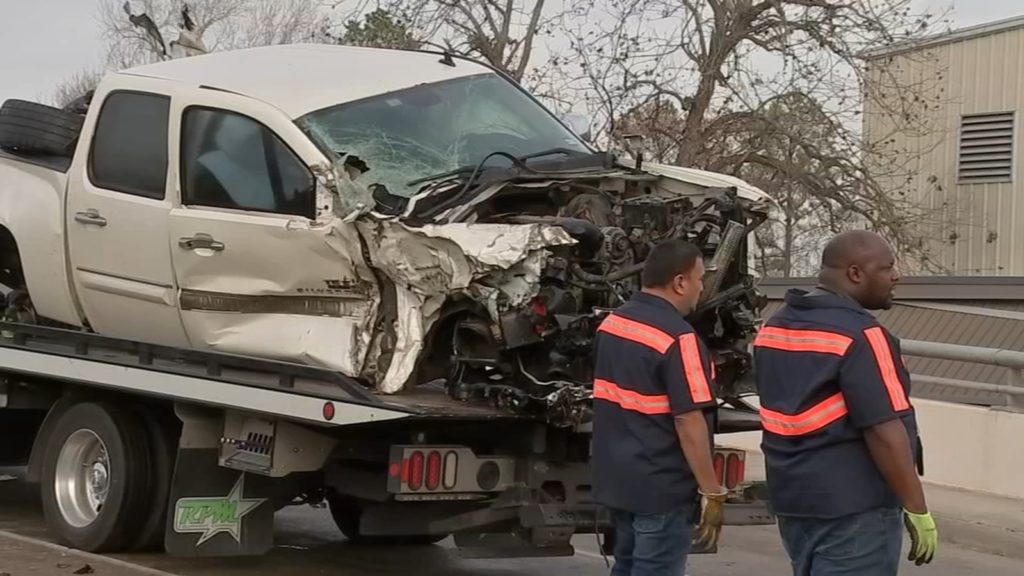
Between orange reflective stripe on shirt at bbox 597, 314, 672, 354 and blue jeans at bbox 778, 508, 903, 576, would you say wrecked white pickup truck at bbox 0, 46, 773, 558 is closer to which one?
orange reflective stripe on shirt at bbox 597, 314, 672, 354

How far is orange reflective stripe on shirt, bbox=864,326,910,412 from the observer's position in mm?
4191

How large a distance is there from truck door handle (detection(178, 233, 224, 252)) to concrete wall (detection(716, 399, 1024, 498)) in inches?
179

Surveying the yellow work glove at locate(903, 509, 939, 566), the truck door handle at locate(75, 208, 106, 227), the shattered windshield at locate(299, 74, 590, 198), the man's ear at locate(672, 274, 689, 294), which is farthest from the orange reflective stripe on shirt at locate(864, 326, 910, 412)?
the truck door handle at locate(75, 208, 106, 227)

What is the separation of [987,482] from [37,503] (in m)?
7.03

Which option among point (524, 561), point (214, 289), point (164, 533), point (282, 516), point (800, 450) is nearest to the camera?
point (800, 450)

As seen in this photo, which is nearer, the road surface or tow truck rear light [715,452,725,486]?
tow truck rear light [715,452,725,486]

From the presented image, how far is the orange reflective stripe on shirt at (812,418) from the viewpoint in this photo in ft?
14.0

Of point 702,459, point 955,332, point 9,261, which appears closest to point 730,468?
point 702,459

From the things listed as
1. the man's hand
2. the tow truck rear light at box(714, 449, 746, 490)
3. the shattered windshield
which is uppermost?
the shattered windshield

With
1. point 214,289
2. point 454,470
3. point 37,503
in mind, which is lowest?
point 37,503

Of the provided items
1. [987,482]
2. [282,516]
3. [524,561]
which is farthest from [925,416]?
[282,516]

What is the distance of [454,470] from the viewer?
21.0 feet

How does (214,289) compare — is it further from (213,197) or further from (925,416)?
(925,416)

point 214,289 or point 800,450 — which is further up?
point 214,289
